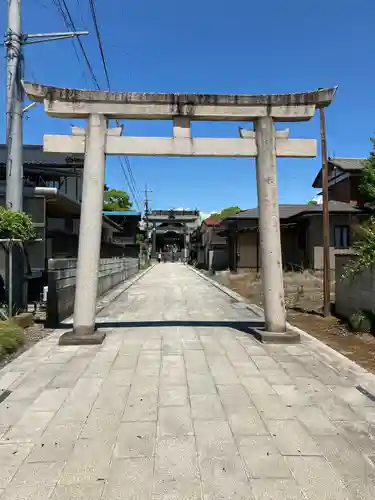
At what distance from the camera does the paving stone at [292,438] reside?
3301mm

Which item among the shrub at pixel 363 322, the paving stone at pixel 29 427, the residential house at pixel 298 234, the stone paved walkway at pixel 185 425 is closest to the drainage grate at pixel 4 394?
the stone paved walkway at pixel 185 425

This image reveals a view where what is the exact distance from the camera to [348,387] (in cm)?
495

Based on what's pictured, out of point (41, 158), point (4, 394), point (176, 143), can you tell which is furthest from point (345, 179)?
point (4, 394)

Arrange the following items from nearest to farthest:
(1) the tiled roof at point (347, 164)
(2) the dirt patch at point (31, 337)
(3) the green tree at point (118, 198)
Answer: (2) the dirt patch at point (31, 337) → (1) the tiled roof at point (347, 164) → (3) the green tree at point (118, 198)

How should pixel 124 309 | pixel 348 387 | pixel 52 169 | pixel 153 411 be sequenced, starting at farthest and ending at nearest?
pixel 52 169 < pixel 124 309 < pixel 348 387 < pixel 153 411

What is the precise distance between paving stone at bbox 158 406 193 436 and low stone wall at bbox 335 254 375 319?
5862 millimetres

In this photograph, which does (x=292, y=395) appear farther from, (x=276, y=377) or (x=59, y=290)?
(x=59, y=290)

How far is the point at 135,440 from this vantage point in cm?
347

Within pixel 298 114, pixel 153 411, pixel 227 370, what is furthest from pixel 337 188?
pixel 153 411

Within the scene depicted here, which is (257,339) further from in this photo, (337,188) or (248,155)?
(337,188)

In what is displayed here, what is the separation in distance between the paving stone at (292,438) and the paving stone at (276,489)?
1.39 ft

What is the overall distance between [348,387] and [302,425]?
1474 mm

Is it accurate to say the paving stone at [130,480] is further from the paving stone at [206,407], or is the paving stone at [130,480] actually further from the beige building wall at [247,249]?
the beige building wall at [247,249]

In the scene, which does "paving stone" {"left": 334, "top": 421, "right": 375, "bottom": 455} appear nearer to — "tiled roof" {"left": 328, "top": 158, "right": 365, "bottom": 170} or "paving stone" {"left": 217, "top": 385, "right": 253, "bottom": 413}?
"paving stone" {"left": 217, "top": 385, "right": 253, "bottom": 413}
